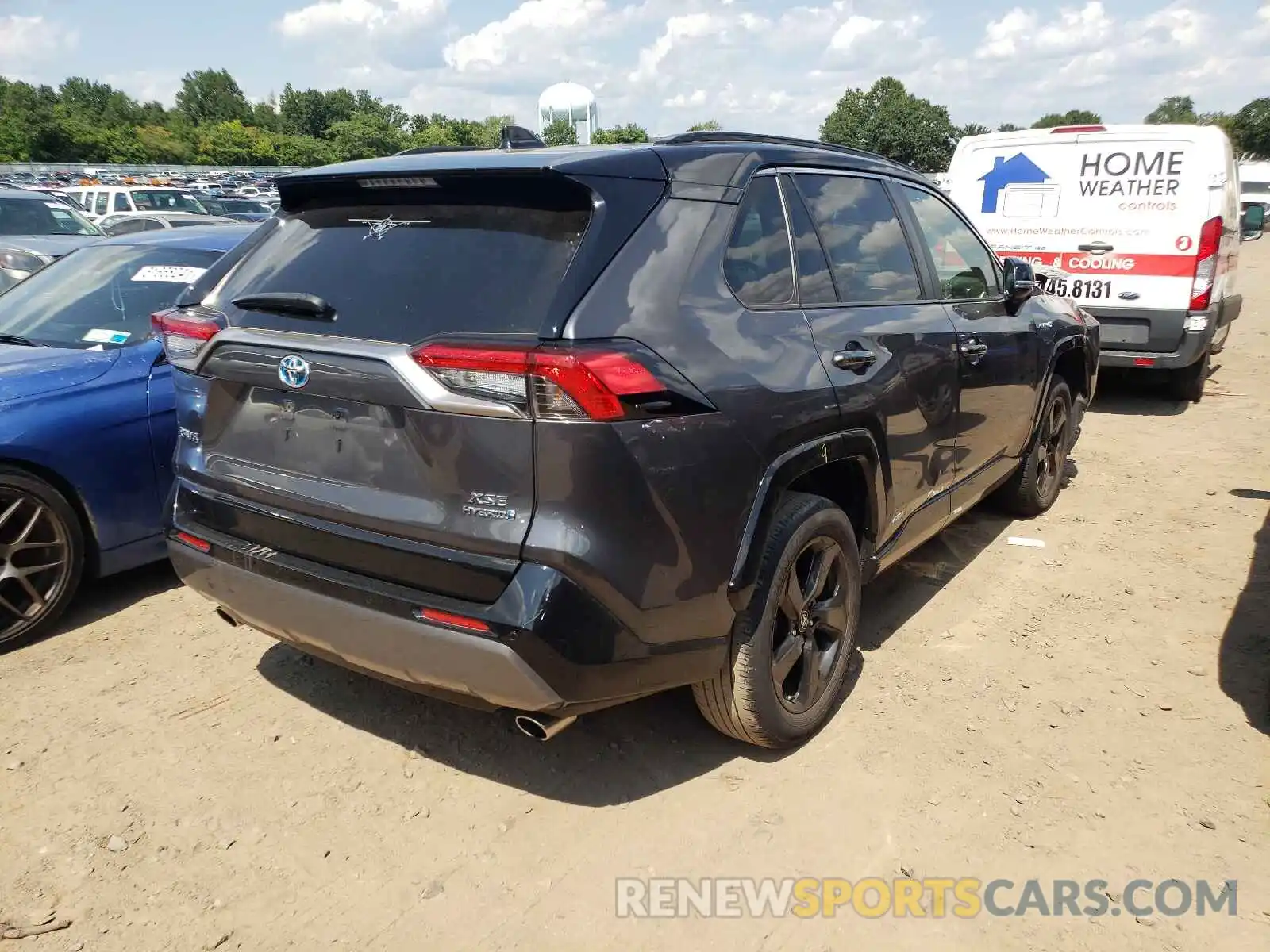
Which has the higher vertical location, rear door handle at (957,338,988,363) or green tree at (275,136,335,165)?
green tree at (275,136,335,165)

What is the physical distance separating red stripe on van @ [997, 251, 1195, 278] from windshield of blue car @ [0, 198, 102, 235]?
10.2 meters

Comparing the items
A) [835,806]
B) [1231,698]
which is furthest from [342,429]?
[1231,698]

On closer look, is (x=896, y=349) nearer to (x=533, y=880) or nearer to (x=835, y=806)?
(x=835, y=806)

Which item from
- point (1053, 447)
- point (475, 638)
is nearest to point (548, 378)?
point (475, 638)

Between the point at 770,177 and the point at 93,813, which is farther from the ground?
the point at 770,177

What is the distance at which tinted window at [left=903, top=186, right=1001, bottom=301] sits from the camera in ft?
13.3

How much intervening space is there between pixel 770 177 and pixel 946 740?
200 centimetres

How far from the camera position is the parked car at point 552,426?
230 cm

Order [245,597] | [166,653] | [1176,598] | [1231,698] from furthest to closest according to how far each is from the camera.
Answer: [1176,598]
[166,653]
[1231,698]
[245,597]

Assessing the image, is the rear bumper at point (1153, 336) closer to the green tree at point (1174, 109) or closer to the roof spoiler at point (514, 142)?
the roof spoiler at point (514, 142)

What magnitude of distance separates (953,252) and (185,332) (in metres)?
3.21

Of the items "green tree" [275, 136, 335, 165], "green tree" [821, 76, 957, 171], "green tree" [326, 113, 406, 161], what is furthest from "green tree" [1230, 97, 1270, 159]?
"green tree" [275, 136, 335, 165]

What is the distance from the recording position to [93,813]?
284 centimetres

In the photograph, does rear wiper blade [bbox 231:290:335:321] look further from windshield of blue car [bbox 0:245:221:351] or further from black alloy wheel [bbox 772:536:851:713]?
windshield of blue car [bbox 0:245:221:351]
